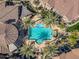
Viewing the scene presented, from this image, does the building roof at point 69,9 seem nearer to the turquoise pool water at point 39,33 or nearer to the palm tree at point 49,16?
the palm tree at point 49,16

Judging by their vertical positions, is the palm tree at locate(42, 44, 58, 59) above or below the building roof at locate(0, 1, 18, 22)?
below

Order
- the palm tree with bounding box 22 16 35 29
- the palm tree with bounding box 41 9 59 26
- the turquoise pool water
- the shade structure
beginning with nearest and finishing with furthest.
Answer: the shade structure, the turquoise pool water, the palm tree with bounding box 41 9 59 26, the palm tree with bounding box 22 16 35 29

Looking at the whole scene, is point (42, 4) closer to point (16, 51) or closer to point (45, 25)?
point (45, 25)

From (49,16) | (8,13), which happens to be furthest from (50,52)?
(8,13)

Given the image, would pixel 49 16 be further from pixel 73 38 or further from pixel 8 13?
pixel 8 13

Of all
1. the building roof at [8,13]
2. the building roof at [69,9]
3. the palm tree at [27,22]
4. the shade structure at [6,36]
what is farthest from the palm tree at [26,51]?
the building roof at [69,9]

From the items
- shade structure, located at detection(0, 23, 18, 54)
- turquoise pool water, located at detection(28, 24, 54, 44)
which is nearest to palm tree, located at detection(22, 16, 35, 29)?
turquoise pool water, located at detection(28, 24, 54, 44)

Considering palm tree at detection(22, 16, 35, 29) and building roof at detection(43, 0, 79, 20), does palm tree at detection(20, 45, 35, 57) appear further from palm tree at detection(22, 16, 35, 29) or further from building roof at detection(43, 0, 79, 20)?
building roof at detection(43, 0, 79, 20)
